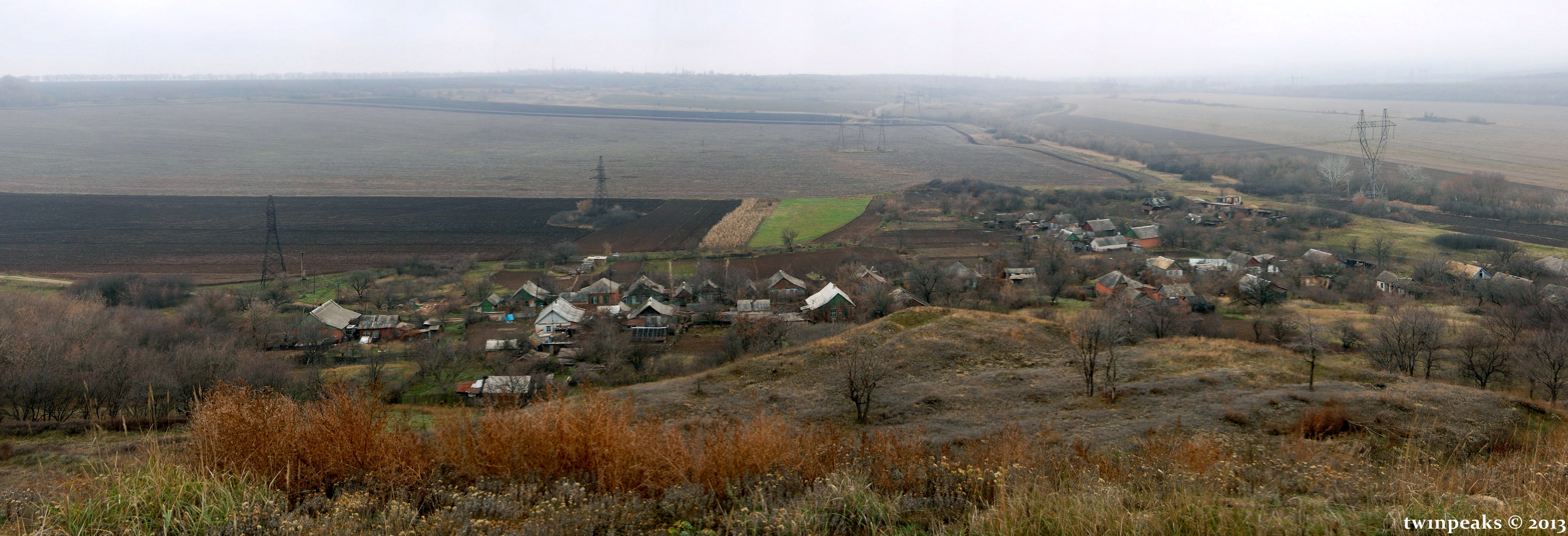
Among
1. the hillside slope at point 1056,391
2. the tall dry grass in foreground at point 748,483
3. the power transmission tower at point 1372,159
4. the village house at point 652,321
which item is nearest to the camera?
the tall dry grass in foreground at point 748,483

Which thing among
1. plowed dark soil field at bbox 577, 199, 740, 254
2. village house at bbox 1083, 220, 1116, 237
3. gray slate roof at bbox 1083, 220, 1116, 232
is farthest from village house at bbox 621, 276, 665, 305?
gray slate roof at bbox 1083, 220, 1116, 232

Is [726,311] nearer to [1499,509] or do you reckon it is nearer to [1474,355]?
[1474,355]

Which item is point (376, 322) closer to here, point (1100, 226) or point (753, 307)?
point (753, 307)

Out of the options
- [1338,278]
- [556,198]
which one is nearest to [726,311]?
[1338,278]

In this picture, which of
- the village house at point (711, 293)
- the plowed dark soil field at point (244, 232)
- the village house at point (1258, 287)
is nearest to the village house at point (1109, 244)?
the village house at point (1258, 287)

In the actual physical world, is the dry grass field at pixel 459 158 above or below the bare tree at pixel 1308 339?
above

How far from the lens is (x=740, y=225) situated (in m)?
37.6

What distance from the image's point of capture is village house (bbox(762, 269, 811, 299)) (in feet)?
78.4

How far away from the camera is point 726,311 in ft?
72.4

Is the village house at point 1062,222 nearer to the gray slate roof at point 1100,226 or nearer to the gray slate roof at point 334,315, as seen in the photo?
the gray slate roof at point 1100,226

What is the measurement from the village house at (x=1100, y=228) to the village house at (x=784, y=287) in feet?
53.9

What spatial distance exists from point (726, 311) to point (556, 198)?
Answer: 90.5 ft

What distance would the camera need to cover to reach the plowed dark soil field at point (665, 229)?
33.1m

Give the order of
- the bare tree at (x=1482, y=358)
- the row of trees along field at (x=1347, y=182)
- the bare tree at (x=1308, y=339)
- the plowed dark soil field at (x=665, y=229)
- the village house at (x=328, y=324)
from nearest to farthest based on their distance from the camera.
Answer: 1. the bare tree at (x=1482, y=358)
2. the bare tree at (x=1308, y=339)
3. the village house at (x=328, y=324)
4. the plowed dark soil field at (x=665, y=229)
5. the row of trees along field at (x=1347, y=182)
